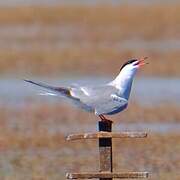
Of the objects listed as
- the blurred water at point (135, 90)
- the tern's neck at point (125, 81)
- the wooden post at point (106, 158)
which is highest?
the blurred water at point (135, 90)

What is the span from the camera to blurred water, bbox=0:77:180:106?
61.8ft

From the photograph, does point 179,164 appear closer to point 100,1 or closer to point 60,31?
point 60,31

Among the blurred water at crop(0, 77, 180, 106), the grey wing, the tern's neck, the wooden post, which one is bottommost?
the wooden post

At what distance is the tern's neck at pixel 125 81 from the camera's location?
8.43 meters

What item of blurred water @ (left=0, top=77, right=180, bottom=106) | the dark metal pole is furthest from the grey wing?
blurred water @ (left=0, top=77, right=180, bottom=106)

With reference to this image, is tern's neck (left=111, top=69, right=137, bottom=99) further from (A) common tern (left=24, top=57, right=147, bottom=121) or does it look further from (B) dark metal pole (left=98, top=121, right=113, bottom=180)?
(B) dark metal pole (left=98, top=121, right=113, bottom=180)

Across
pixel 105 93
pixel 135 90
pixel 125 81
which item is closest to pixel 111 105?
pixel 105 93

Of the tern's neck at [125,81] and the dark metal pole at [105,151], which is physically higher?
the tern's neck at [125,81]

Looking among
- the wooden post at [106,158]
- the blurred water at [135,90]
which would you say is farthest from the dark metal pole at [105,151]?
the blurred water at [135,90]

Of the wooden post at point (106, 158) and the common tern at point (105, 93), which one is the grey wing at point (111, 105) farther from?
the wooden post at point (106, 158)

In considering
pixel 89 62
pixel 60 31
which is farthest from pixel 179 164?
pixel 60 31

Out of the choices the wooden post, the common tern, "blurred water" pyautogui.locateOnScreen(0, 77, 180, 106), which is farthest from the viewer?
"blurred water" pyautogui.locateOnScreen(0, 77, 180, 106)

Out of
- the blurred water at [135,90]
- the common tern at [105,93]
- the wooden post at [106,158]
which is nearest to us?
the common tern at [105,93]

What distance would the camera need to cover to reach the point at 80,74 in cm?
2331
